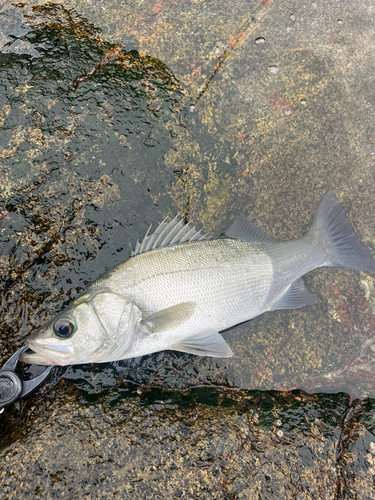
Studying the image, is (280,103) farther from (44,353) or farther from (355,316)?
(44,353)

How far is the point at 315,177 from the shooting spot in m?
3.09

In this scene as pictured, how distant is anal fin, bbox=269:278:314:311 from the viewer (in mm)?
2807

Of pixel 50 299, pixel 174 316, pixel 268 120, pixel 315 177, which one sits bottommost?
pixel 50 299

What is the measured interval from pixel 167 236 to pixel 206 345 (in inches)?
34.2

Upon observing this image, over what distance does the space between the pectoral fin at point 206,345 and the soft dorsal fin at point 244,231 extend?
2.63 ft

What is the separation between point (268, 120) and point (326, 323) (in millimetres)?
1907

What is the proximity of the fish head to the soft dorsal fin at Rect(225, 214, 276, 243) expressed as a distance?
1.01 m

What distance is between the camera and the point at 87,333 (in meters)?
2.21

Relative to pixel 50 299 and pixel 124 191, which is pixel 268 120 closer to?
pixel 124 191

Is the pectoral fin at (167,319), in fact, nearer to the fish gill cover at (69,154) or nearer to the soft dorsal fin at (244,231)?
the fish gill cover at (69,154)

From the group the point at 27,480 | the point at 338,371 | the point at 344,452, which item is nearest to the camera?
the point at 27,480

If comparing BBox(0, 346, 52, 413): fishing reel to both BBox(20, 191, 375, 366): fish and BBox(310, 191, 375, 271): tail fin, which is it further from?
BBox(310, 191, 375, 271): tail fin

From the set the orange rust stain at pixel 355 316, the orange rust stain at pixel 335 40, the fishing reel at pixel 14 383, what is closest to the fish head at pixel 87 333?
the fishing reel at pixel 14 383

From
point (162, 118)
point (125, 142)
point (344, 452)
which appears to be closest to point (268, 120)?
point (162, 118)
